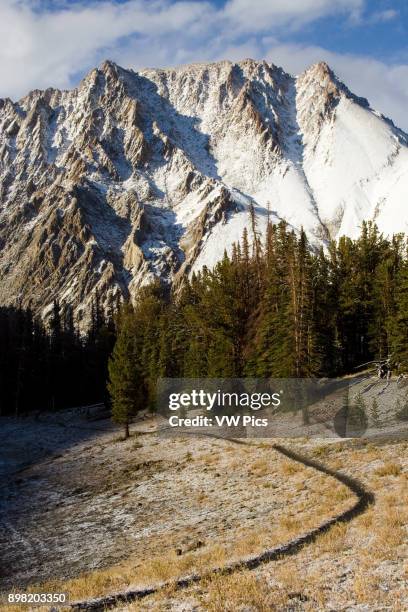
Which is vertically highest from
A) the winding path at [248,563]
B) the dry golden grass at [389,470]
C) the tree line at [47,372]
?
the tree line at [47,372]

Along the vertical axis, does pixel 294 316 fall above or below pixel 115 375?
above

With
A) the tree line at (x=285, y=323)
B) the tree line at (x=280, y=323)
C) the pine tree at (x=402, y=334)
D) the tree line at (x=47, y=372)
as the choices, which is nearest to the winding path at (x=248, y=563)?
the pine tree at (x=402, y=334)

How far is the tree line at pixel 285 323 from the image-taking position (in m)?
40.6

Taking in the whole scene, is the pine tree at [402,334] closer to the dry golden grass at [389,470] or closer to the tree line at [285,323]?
the tree line at [285,323]

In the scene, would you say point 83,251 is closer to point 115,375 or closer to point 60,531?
point 115,375

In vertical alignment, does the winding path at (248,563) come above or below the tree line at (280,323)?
below

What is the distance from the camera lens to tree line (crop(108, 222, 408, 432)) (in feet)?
133

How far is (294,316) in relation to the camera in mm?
40000

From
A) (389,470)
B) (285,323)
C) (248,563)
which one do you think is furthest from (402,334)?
(248,563)

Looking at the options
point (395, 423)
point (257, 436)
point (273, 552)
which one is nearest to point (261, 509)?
point (273, 552)

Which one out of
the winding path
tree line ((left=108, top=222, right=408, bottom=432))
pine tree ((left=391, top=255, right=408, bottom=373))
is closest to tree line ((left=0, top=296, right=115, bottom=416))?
tree line ((left=108, top=222, right=408, bottom=432))

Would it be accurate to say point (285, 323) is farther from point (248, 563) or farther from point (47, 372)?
point (47, 372)

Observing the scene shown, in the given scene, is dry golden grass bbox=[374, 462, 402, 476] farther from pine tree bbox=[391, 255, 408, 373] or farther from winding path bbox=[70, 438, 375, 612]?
pine tree bbox=[391, 255, 408, 373]

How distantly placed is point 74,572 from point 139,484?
38.9ft
